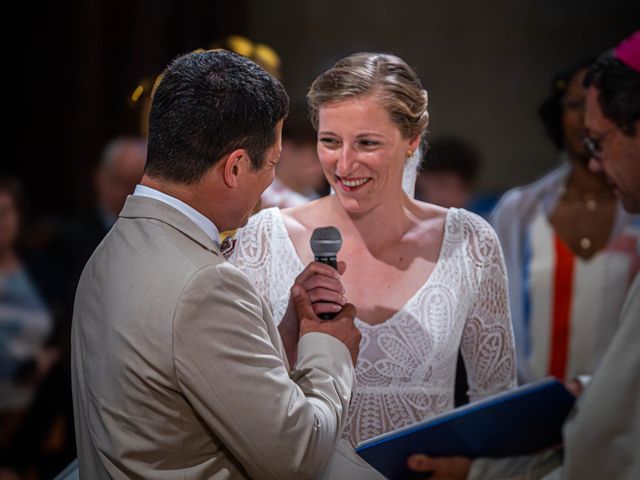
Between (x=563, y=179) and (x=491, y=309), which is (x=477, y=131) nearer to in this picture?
(x=563, y=179)

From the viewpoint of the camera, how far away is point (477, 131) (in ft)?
19.0

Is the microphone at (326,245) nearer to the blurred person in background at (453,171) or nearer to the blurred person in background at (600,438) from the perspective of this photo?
the blurred person in background at (600,438)

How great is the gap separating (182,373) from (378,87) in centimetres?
92

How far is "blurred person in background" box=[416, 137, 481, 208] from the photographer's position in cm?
510

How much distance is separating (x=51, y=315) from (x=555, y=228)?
2.39m

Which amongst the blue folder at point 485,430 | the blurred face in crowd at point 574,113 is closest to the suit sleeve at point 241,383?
the blue folder at point 485,430

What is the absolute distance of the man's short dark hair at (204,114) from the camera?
1812mm

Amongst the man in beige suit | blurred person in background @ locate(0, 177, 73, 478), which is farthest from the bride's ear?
blurred person in background @ locate(0, 177, 73, 478)

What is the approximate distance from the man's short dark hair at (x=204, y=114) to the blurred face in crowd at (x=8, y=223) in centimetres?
285

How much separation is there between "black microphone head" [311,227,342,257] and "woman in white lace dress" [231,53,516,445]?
0.69ft

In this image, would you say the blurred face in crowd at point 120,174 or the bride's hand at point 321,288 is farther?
the blurred face in crowd at point 120,174

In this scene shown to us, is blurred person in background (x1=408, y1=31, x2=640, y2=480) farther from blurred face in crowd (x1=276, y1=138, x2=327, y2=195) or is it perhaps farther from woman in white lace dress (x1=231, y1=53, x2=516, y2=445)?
blurred face in crowd (x1=276, y1=138, x2=327, y2=195)

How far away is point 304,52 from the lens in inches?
221

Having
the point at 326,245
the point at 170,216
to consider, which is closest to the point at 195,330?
the point at 170,216
